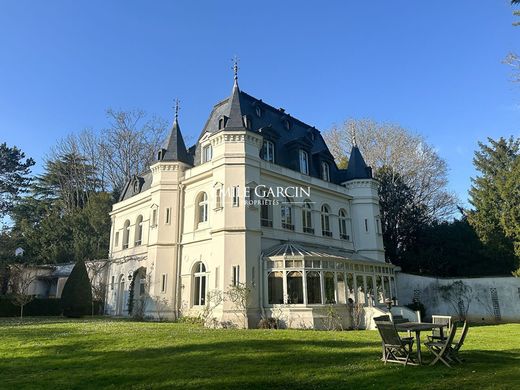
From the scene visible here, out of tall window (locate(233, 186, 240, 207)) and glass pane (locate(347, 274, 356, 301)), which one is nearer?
tall window (locate(233, 186, 240, 207))

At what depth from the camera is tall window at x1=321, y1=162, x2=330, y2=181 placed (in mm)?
25123

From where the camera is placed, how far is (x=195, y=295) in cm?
2058

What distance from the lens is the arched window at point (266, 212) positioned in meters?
20.1

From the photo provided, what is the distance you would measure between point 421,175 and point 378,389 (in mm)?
31248

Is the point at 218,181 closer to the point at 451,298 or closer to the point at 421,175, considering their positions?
the point at 451,298

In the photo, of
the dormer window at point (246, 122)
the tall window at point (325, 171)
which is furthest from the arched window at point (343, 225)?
the dormer window at point (246, 122)

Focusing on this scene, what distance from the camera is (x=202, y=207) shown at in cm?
2161

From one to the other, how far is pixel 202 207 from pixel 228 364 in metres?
14.0

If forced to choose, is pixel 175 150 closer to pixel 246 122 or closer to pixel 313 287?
pixel 246 122

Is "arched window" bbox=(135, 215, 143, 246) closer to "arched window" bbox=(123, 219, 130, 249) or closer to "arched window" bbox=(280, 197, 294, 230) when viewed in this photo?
"arched window" bbox=(123, 219, 130, 249)

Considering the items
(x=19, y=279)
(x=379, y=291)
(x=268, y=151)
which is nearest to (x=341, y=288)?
(x=379, y=291)

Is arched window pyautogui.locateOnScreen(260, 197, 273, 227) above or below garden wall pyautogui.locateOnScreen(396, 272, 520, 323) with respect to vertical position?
above

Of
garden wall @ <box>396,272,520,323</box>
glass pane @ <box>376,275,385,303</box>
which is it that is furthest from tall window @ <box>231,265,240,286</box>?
garden wall @ <box>396,272,520,323</box>

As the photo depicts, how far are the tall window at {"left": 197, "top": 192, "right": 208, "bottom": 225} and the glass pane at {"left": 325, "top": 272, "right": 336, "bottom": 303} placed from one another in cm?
703
